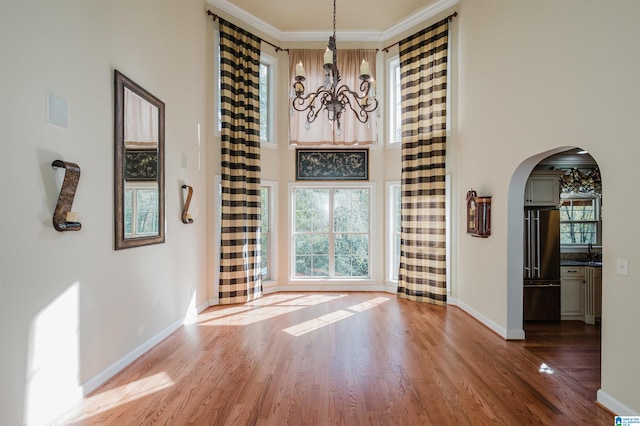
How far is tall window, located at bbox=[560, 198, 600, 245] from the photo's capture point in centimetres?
537

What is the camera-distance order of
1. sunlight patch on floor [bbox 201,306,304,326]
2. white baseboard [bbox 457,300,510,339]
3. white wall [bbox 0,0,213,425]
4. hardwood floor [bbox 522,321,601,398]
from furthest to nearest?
sunlight patch on floor [bbox 201,306,304,326] < white baseboard [bbox 457,300,510,339] < hardwood floor [bbox 522,321,601,398] < white wall [bbox 0,0,213,425]

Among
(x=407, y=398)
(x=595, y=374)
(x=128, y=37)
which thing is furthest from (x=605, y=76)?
(x=128, y=37)

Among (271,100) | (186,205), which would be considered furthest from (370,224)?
(186,205)

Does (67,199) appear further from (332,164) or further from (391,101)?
(391,101)

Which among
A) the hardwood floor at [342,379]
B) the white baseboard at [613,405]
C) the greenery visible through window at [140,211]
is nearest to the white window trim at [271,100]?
the greenery visible through window at [140,211]

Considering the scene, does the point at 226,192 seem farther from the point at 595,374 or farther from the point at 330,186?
the point at 595,374

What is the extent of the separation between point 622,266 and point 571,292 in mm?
2715

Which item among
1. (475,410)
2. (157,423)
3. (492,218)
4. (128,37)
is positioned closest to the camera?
(157,423)

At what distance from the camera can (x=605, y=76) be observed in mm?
2627

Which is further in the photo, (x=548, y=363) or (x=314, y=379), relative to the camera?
(x=548, y=363)

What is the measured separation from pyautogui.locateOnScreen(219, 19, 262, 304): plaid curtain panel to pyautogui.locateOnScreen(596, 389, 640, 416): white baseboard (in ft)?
14.4

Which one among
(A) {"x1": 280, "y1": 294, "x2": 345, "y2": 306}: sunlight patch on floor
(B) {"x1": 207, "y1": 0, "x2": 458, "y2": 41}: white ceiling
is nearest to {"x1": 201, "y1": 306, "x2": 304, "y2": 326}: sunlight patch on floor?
(A) {"x1": 280, "y1": 294, "x2": 345, "y2": 306}: sunlight patch on floor

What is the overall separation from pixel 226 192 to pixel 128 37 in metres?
2.43

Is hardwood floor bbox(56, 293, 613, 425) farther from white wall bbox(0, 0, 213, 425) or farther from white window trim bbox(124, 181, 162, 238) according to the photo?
white window trim bbox(124, 181, 162, 238)
